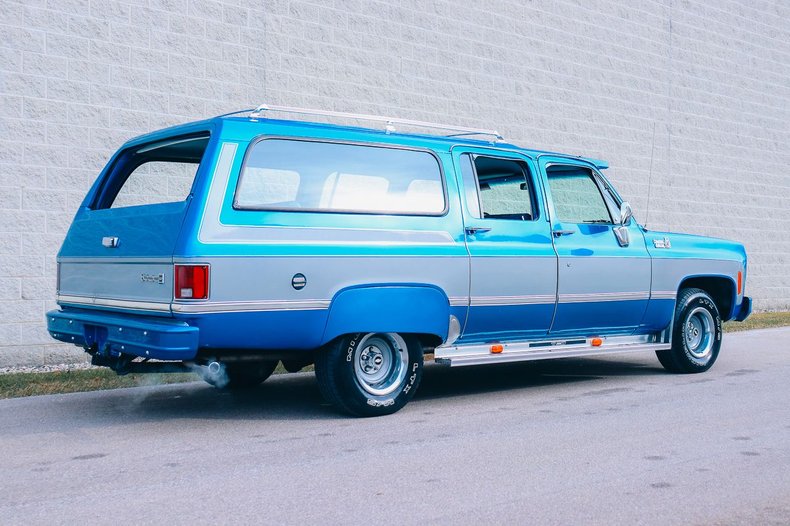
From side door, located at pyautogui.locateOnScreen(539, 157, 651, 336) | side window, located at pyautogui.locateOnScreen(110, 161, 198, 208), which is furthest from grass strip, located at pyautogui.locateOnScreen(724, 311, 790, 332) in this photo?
side window, located at pyautogui.locateOnScreen(110, 161, 198, 208)

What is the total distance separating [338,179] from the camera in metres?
6.93

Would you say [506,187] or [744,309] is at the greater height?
[506,187]

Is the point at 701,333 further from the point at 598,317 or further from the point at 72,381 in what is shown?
the point at 72,381

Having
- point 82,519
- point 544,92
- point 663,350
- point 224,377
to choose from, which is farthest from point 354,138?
point 544,92

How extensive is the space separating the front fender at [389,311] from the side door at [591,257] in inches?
54.3

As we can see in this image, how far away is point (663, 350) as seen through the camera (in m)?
9.56

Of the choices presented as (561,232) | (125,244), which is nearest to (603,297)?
(561,232)

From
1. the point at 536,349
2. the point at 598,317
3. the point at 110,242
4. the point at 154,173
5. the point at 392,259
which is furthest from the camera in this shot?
the point at 154,173

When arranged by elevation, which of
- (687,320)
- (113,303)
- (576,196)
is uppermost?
(576,196)

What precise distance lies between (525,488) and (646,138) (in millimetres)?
11973

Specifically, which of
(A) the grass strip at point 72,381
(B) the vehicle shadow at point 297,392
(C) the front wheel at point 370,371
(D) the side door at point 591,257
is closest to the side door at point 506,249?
(D) the side door at point 591,257

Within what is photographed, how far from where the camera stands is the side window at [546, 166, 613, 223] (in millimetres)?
8281

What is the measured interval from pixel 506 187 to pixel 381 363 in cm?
219

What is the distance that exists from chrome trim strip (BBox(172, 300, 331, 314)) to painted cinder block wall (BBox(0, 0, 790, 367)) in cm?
393
